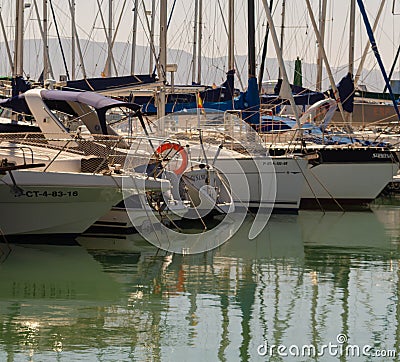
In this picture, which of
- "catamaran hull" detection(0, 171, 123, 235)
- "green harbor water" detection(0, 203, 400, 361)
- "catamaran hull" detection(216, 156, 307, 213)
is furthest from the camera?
"catamaran hull" detection(216, 156, 307, 213)

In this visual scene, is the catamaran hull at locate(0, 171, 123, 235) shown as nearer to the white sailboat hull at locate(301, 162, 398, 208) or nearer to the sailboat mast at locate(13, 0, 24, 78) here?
the sailboat mast at locate(13, 0, 24, 78)

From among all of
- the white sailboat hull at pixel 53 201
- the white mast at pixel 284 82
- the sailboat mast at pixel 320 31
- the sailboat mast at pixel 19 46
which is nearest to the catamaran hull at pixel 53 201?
the white sailboat hull at pixel 53 201

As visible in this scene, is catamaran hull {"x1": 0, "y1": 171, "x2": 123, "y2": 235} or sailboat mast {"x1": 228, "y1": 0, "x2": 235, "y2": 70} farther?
sailboat mast {"x1": 228, "y1": 0, "x2": 235, "y2": 70}

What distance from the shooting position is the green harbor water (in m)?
12.4

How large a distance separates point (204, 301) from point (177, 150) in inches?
293

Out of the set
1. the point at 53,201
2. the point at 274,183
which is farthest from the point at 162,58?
the point at 53,201

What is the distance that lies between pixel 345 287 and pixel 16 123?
33.2ft

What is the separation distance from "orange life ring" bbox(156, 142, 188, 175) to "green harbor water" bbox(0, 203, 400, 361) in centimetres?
203

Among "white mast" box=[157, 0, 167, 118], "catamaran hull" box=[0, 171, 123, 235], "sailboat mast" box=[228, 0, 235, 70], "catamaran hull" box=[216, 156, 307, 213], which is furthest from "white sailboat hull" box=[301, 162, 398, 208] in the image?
"catamaran hull" box=[0, 171, 123, 235]

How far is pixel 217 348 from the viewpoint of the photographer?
12.4 metres

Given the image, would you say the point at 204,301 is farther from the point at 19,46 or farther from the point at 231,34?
the point at 231,34

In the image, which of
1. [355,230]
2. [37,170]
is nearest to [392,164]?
[355,230]

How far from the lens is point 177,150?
22.1 meters

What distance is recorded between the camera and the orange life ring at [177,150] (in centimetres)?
2170
